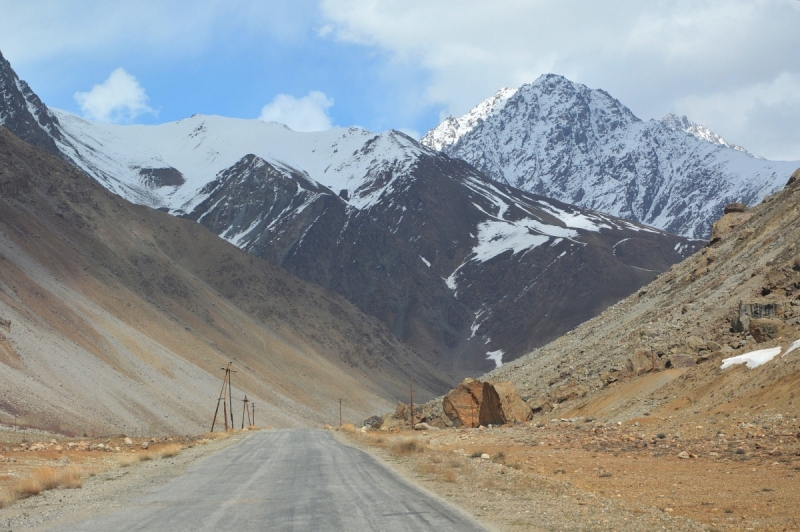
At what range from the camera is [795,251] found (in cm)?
3691

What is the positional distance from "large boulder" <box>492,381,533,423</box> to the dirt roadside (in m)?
10.8

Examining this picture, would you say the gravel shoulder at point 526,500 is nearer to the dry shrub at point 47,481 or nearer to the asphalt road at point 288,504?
the asphalt road at point 288,504

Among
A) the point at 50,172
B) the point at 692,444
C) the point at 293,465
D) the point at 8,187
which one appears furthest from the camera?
the point at 50,172

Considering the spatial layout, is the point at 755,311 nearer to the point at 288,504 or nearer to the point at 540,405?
the point at 540,405

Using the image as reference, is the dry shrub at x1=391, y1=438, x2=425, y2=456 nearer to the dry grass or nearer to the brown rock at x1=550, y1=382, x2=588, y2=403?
the dry grass

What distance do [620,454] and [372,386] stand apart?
4674 inches

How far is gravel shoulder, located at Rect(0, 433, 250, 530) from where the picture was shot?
1202cm

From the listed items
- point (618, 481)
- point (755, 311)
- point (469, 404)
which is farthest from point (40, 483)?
point (469, 404)

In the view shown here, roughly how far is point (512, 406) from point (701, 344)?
883 cm

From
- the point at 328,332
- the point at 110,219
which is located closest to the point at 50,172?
the point at 110,219

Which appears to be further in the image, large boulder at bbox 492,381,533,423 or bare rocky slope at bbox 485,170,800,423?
large boulder at bbox 492,381,533,423

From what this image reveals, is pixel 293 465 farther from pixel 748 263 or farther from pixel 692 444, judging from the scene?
pixel 748 263

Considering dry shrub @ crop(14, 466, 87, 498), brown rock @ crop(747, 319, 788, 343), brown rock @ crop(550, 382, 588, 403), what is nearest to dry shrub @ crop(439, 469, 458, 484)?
dry shrub @ crop(14, 466, 87, 498)

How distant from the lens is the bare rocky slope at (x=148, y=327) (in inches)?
2400
